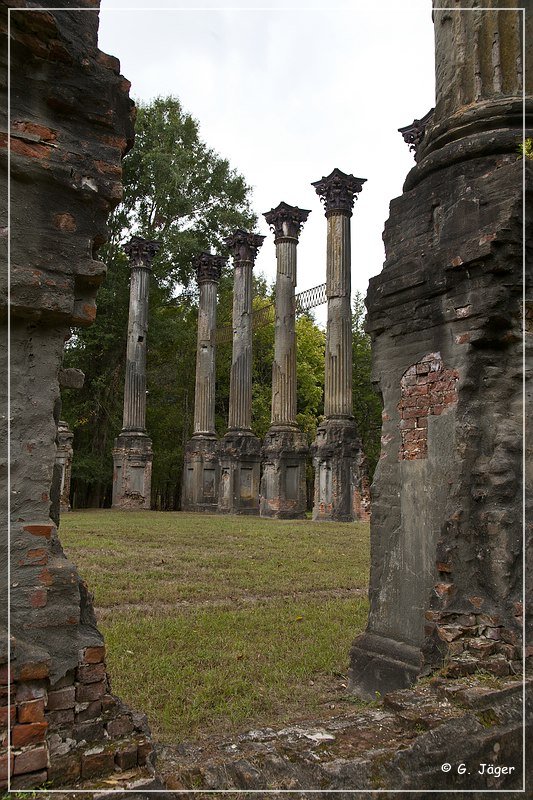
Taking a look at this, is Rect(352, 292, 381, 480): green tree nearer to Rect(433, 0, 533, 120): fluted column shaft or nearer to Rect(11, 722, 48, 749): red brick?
Rect(433, 0, 533, 120): fluted column shaft

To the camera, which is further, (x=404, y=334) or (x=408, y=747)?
(x=404, y=334)

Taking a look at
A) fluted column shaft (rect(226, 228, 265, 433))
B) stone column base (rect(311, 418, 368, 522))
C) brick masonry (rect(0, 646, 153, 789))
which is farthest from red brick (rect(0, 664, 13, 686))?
fluted column shaft (rect(226, 228, 265, 433))

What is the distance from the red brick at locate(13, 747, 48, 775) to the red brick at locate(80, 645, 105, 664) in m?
0.40

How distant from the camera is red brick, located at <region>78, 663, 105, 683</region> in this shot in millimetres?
2938

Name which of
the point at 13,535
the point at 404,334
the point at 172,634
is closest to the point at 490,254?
the point at 404,334

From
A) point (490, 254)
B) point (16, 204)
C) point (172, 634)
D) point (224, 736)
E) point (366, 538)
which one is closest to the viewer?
point (16, 204)

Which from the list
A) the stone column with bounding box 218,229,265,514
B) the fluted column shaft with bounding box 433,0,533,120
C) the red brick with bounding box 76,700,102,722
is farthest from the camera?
the stone column with bounding box 218,229,265,514

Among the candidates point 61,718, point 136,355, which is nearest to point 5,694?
point 61,718

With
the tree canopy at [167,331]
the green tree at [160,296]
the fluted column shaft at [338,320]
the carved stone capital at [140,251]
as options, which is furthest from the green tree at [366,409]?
the carved stone capital at [140,251]

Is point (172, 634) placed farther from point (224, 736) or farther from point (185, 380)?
point (185, 380)

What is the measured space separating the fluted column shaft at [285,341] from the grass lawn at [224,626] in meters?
12.2

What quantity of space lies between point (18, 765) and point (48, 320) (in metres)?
1.89

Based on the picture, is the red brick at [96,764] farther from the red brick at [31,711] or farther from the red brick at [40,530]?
the red brick at [40,530]

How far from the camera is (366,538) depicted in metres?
15.6
